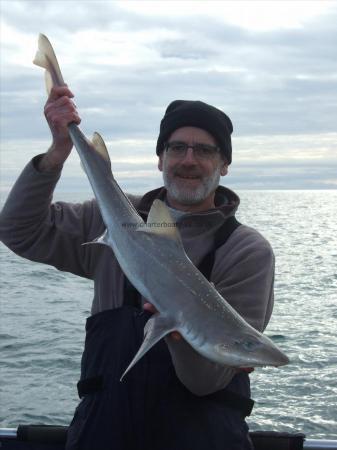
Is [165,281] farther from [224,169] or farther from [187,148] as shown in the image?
[224,169]

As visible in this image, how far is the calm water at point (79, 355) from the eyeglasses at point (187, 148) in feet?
17.3

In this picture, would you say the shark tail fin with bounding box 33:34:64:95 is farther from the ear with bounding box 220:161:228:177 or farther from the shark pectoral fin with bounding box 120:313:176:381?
the shark pectoral fin with bounding box 120:313:176:381

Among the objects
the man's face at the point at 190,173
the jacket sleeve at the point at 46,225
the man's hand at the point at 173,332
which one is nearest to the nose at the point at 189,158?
the man's face at the point at 190,173

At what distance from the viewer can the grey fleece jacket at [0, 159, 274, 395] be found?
3518 millimetres

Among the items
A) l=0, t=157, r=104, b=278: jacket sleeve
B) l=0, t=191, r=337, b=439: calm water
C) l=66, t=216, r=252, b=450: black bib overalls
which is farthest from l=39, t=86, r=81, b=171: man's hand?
l=0, t=191, r=337, b=439: calm water

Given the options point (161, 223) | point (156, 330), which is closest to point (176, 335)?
point (156, 330)

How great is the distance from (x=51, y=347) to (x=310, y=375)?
520cm

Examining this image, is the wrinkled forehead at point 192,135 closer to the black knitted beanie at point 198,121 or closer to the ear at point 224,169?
the black knitted beanie at point 198,121

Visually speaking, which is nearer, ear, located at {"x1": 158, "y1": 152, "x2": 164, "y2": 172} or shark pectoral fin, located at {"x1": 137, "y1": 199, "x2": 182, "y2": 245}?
shark pectoral fin, located at {"x1": 137, "y1": 199, "x2": 182, "y2": 245}

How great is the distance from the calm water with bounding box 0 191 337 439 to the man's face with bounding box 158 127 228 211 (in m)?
5.11

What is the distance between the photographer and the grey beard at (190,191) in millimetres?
4059

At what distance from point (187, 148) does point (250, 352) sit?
185 cm

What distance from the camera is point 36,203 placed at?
12.2ft

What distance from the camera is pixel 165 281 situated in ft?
9.47
